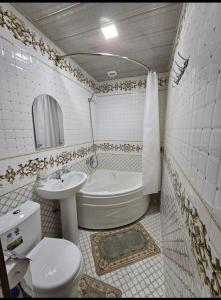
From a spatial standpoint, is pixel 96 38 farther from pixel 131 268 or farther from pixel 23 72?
pixel 131 268

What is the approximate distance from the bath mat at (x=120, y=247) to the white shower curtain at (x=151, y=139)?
22.8 inches

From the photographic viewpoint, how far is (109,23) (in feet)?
4.41

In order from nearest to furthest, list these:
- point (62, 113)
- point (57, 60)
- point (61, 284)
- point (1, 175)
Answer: point (61, 284) → point (1, 175) → point (57, 60) → point (62, 113)

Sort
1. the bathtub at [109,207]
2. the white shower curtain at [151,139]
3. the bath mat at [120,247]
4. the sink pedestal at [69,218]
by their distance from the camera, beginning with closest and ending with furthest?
the bath mat at [120,247], the sink pedestal at [69,218], the bathtub at [109,207], the white shower curtain at [151,139]

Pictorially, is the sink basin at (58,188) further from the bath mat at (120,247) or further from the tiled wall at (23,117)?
the bath mat at (120,247)

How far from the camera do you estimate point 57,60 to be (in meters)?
1.72

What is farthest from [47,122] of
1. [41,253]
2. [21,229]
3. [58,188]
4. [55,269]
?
[55,269]

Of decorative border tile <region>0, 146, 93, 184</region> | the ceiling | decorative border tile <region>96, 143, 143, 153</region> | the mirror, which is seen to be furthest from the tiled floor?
the ceiling

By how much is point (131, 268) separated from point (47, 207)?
1070 mm

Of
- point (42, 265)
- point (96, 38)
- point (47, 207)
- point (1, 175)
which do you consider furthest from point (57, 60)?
point (42, 265)

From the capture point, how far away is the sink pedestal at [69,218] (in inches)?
62.3

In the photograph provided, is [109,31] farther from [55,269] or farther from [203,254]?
[55,269]

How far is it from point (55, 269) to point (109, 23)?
2.08 meters

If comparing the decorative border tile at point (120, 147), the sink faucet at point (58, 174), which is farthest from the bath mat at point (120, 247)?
the decorative border tile at point (120, 147)
